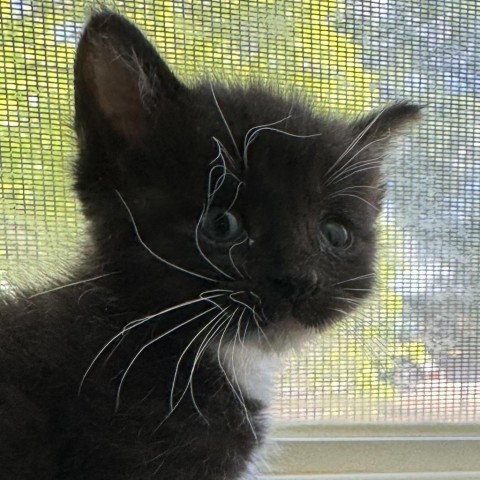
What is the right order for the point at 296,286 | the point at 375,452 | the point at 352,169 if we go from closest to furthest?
the point at 296,286 → the point at 352,169 → the point at 375,452

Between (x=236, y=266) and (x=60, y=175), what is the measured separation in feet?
1.00

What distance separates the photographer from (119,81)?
1.94 feet

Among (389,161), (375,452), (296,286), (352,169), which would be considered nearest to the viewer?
(296,286)

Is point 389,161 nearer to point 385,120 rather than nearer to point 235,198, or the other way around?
point 385,120

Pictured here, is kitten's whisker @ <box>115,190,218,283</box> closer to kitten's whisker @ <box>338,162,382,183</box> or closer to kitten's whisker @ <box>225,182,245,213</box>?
kitten's whisker @ <box>225,182,245,213</box>

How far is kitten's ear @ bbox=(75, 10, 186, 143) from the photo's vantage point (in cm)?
57

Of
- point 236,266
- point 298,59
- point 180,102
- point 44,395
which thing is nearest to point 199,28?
point 298,59

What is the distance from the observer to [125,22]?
570 millimetres

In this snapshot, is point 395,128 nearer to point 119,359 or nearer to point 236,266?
point 236,266

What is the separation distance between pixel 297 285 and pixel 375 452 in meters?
0.54

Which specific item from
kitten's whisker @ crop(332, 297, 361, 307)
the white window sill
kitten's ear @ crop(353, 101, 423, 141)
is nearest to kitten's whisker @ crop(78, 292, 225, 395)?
kitten's whisker @ crop(332, 297, 361, 307)

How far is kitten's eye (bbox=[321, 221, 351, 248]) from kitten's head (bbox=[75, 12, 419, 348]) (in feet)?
0.05

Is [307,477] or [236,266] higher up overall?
[236,266]

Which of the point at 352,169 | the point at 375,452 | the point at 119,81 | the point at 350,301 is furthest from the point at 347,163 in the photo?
the point at 375,452
